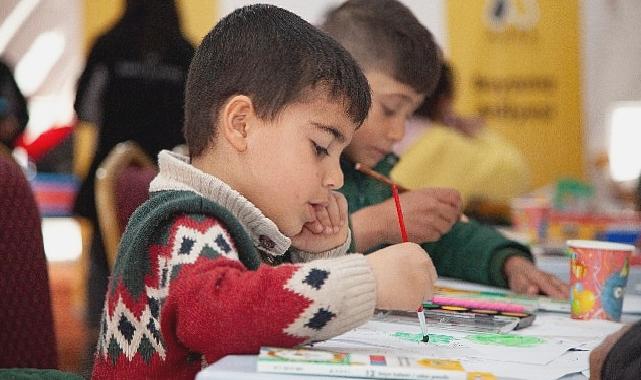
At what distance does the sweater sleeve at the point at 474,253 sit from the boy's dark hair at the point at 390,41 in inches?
11.4

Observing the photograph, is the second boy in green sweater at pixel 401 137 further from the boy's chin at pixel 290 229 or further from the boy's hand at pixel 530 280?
the boy's chin at pixel 290 229

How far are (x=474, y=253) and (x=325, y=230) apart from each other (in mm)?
516

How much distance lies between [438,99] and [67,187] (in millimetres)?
4409

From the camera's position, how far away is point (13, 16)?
6762 millimetres

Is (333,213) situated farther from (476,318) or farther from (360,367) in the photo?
(360,367)

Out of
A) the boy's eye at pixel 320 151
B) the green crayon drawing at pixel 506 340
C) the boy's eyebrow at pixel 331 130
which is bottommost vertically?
the green crayon drawing at pixel 506 340

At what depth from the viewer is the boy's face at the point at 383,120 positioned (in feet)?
5.58

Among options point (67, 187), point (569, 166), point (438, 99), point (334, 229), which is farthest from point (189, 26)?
point (334, 229)

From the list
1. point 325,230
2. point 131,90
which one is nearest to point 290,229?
point 325,230

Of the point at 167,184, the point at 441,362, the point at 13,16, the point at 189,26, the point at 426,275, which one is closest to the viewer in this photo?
the point at 441,362

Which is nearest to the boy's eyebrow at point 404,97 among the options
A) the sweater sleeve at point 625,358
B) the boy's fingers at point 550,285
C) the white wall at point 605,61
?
the boy's fingers at point 550,285

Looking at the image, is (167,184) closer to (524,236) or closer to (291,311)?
(291,311)

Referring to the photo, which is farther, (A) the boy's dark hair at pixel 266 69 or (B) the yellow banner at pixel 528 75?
(B) the yellow banner at pixel 528 75

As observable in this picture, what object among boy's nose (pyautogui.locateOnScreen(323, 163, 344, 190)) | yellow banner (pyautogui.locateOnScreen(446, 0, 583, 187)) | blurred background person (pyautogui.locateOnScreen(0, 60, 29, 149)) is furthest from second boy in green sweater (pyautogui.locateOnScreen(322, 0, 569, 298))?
yellow banner (pyautogui.locateOnScreen(446, 0, 583, 187))
